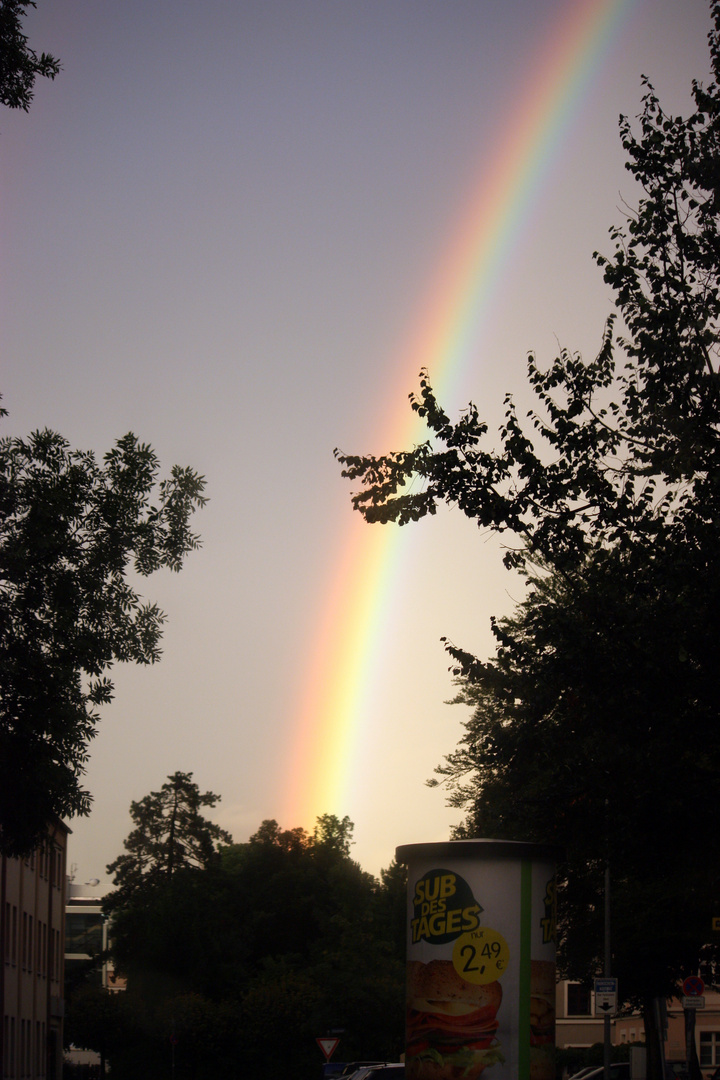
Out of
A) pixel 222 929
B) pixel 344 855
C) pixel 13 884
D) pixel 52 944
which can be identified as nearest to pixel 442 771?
pixel 13 884

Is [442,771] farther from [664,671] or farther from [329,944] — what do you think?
[329,944]

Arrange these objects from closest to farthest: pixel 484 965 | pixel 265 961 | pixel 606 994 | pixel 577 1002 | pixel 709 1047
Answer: pixel 484 965
pixel 606 994
pixel 265 961
pixel 709 1047
pixel 577 1002

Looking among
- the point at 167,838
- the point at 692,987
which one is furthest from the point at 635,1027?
the point at 692,987

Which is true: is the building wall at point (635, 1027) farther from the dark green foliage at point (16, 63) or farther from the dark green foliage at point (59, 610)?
the dark green foliage at point (16, 63)

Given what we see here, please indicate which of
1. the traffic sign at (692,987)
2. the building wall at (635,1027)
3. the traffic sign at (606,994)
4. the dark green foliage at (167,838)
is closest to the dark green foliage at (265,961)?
the dark green foliage at (167,838)

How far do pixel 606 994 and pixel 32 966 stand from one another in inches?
1306

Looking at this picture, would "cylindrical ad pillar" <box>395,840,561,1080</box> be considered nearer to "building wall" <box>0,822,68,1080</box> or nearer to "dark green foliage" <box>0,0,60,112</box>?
"dark green foliage" <box>0,0,60,112</box>

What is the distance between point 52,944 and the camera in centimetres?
6431

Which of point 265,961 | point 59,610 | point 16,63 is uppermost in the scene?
point 16,63

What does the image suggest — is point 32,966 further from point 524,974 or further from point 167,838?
point 524,974

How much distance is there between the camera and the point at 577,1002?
8412cm

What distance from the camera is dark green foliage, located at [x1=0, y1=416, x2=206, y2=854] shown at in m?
17.5

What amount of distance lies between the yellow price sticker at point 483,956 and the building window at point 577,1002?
236 ft

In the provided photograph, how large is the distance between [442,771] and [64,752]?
23856 mm
